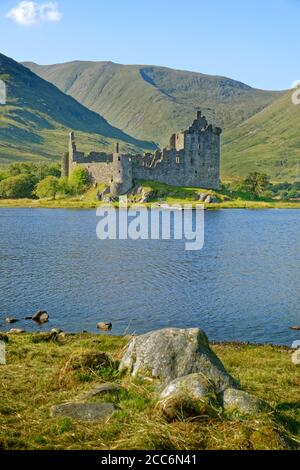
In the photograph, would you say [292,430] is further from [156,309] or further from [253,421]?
[156,309]

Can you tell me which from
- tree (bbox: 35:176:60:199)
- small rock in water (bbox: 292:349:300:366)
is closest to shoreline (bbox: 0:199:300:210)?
tree (bbox: 35:176:60:199)

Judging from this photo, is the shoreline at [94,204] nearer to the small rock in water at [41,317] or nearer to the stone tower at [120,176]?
the stone tower at [120,176]

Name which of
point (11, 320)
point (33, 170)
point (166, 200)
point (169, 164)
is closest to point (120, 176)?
point (166, 200)

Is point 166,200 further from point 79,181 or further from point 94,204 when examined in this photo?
point 79,181

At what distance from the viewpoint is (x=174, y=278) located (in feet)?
143

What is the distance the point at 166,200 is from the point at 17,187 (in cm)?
4247

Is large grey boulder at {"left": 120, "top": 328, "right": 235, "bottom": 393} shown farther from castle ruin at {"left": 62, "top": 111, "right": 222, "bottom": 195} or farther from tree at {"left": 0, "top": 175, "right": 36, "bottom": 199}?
tree at {"left": 0, "top": 175, "right": 36, "bottom": 199}

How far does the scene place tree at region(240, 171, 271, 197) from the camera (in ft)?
478

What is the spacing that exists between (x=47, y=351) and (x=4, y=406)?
24.1 ft

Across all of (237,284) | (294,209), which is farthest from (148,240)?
(294,209)

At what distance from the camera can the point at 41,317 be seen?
29.5 metres

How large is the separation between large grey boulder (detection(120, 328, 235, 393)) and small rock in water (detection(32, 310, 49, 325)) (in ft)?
53.1

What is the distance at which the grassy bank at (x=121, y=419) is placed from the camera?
9938mm
